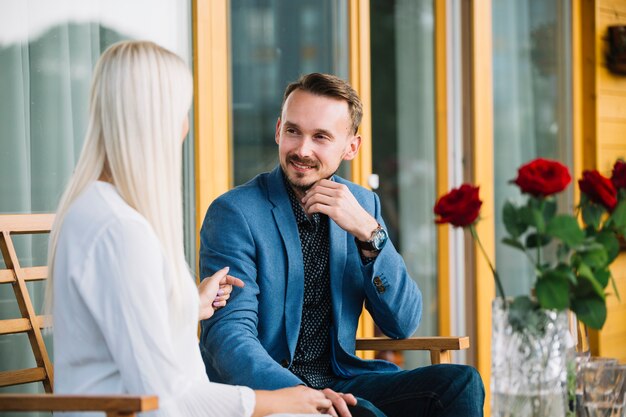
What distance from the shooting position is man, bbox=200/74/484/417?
237cm

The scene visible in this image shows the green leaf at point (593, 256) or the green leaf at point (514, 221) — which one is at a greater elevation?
the green leaf at point (514, 221)

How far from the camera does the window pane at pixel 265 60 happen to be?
11.4ft

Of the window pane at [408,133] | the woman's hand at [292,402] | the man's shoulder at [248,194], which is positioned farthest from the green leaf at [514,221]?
the window pane at [408,133]

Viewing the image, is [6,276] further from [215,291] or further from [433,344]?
[433,344]

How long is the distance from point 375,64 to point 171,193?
2550mm

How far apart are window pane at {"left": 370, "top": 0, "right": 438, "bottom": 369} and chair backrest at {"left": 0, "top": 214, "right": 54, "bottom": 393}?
196 cm

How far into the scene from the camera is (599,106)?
5191mm

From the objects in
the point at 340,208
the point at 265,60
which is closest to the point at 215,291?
the point at 340,208

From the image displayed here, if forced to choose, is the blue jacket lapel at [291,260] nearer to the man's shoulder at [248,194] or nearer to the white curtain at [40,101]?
the man's shoulder at [248,194]

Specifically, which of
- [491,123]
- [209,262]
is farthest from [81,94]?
[491,123]

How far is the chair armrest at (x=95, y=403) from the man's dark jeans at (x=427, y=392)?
88 centimetres

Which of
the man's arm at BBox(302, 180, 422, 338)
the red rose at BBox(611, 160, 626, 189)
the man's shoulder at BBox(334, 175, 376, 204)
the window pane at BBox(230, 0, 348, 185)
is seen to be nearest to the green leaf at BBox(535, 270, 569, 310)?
the red rose at BBox(611, 160, 626, 189)

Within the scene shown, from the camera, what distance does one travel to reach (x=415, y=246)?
4.37 m

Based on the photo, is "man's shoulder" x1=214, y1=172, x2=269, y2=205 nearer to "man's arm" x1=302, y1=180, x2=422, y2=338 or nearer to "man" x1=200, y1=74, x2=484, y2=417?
"man" x1=200, y1=74, x2=484, y2=417
